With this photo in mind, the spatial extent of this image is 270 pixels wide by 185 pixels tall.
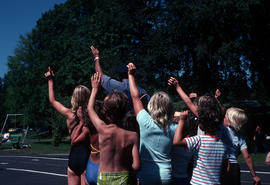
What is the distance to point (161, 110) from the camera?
3.63m

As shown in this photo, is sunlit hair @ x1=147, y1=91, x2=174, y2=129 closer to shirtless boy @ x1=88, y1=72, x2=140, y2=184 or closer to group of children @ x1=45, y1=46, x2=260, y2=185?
group of children @ x1=45, y1=46, x2=260, y2=185

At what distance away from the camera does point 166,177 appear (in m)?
3.58

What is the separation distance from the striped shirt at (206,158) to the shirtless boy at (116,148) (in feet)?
1.98

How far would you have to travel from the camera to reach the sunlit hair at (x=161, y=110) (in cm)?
362

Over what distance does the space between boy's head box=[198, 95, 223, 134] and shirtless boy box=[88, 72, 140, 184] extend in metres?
0.77

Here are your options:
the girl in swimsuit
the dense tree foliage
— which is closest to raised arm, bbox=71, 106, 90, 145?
the girl in swimsuit

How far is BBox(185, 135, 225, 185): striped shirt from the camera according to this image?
3.63 m

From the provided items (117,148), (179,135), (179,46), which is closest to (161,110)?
(179,135)

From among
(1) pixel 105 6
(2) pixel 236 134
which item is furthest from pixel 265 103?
(2) pixel 236 134

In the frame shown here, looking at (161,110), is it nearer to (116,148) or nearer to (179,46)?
(116,148)

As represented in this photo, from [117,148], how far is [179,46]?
22932 millimetres

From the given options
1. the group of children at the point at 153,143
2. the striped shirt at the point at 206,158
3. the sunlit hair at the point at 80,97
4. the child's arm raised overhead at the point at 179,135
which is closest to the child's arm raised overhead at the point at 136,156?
the group of children at the point at 153,143

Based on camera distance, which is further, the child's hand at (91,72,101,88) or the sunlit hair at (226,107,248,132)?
the sunlit hair at (226,107,248,132)

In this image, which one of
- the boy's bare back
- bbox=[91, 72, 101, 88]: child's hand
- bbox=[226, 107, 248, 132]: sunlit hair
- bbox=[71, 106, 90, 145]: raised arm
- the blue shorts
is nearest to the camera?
the boy's bare back
